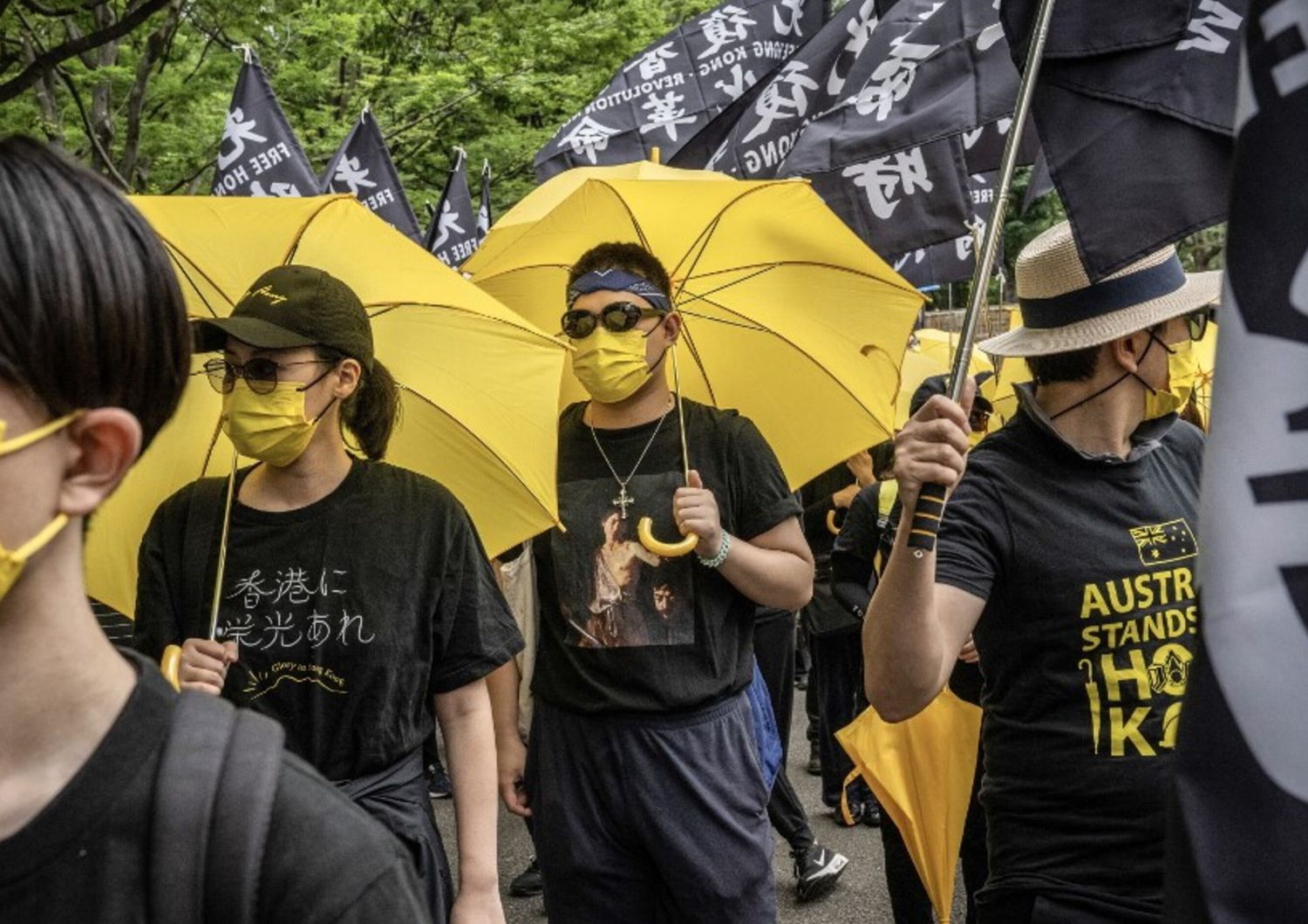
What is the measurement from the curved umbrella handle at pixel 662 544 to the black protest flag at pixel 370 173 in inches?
258

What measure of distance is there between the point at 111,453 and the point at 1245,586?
105 cm

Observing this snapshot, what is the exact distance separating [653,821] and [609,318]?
1325 mm

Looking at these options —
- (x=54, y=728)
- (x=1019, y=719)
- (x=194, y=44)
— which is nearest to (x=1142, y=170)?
(x=1019, y=719)

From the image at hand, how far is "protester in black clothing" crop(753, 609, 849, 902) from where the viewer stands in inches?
247

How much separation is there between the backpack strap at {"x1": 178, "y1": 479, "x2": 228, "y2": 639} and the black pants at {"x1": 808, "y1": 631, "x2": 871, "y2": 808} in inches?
186

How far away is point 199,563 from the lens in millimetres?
3031

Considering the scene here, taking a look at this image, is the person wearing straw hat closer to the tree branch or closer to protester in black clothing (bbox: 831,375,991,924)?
protester in black clothing (bbox: 831,375,991,924)

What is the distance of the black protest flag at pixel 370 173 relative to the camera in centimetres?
992

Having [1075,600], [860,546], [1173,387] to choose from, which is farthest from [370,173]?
[1075,600]

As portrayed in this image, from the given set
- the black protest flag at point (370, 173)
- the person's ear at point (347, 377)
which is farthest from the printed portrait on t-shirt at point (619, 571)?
the black protest flag at point (370, 173)

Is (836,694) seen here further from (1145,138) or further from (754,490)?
(1145,138)

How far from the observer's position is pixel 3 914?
4.27ft

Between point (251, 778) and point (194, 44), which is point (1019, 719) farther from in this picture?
point (194, 44)

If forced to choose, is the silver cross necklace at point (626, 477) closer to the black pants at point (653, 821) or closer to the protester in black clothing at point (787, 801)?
the black pants at point (653, 821)
